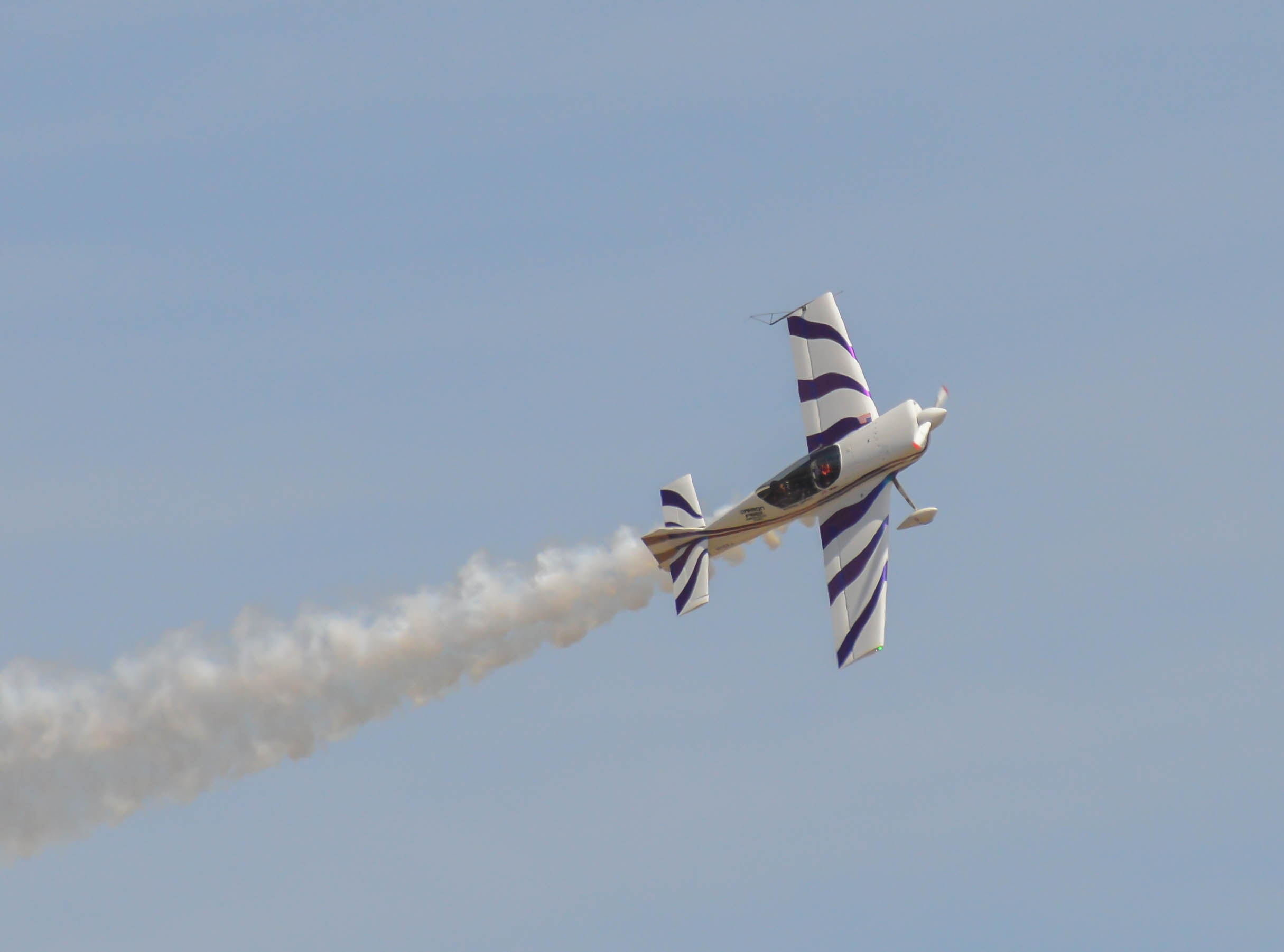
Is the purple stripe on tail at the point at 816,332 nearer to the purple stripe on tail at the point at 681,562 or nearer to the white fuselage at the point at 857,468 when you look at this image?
the white fuselage at the point at 857,468

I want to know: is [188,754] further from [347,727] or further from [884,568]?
[884,568]

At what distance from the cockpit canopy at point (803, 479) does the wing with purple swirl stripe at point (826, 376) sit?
3.22 ft

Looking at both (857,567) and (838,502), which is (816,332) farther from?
(857,567)

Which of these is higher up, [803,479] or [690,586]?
[803,479]

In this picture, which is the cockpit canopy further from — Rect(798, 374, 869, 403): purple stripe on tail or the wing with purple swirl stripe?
Rect(798, 374, 869, 403): purple stripe on tail

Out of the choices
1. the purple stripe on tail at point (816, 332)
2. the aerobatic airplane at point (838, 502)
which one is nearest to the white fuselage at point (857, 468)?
the aerobatic airplane at point (838, 502)

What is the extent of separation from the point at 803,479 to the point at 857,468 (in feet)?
4.75

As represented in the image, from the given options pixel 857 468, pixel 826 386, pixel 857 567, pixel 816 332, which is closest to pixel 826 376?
pixel 826 386

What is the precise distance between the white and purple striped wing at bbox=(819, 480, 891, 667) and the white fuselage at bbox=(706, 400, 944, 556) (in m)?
0.34

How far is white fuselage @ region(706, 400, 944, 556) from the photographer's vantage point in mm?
79938

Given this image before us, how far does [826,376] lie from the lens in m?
82.1

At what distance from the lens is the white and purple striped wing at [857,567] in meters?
78.1

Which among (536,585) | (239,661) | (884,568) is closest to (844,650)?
(884,568)

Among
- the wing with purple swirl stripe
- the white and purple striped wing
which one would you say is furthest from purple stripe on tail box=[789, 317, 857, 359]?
the white and purple striped wing
